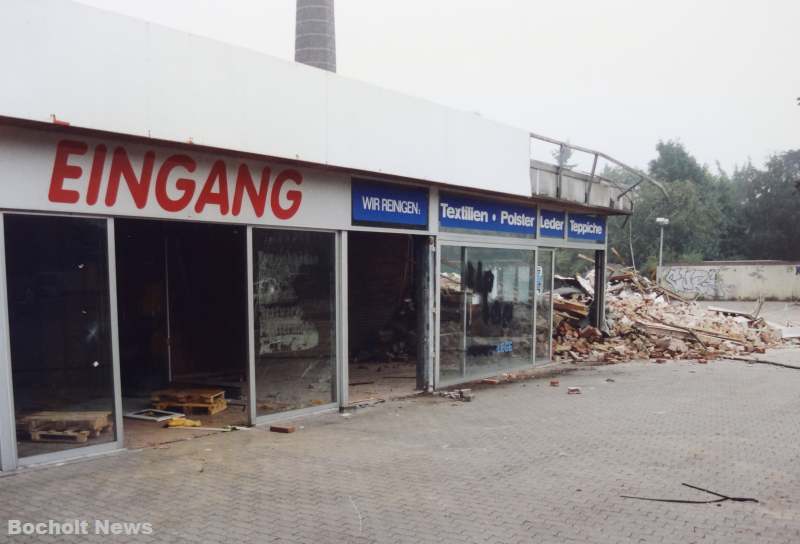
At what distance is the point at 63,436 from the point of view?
5988 mm

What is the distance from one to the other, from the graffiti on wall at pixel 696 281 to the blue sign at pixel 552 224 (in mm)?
29084

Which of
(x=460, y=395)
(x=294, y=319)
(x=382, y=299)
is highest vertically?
(x=294, y=319)

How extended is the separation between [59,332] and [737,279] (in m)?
40.8

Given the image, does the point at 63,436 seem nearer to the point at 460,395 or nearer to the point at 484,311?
the point at 460,395

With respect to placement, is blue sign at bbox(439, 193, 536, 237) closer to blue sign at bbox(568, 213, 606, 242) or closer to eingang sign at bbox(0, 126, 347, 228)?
blue sign at bbox(568, 213, 606, 242)

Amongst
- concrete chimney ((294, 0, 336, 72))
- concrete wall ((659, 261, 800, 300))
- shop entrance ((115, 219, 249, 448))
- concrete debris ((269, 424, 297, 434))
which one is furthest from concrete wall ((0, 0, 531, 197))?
concrete wall ((659, 261, 800, 300))

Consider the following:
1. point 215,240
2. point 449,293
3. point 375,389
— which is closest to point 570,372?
point 449,293

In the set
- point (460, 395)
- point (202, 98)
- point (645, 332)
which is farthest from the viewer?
point (645, 332)

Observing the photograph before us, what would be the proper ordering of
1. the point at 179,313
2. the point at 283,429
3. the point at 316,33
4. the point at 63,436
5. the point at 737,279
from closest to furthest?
the point at 63,436, the point at 283,429, the point at 179,313, the point at 316,33, the point at 737,279

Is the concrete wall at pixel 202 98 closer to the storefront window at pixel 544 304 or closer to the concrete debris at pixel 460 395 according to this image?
the concrete debris at pixel 460 395

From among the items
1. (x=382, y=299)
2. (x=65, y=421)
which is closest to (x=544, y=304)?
(x=382, y=299)

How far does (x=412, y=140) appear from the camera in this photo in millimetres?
8914

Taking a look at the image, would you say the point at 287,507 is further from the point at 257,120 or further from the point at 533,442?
the point at 257,120

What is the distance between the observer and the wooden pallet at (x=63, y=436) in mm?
5887
